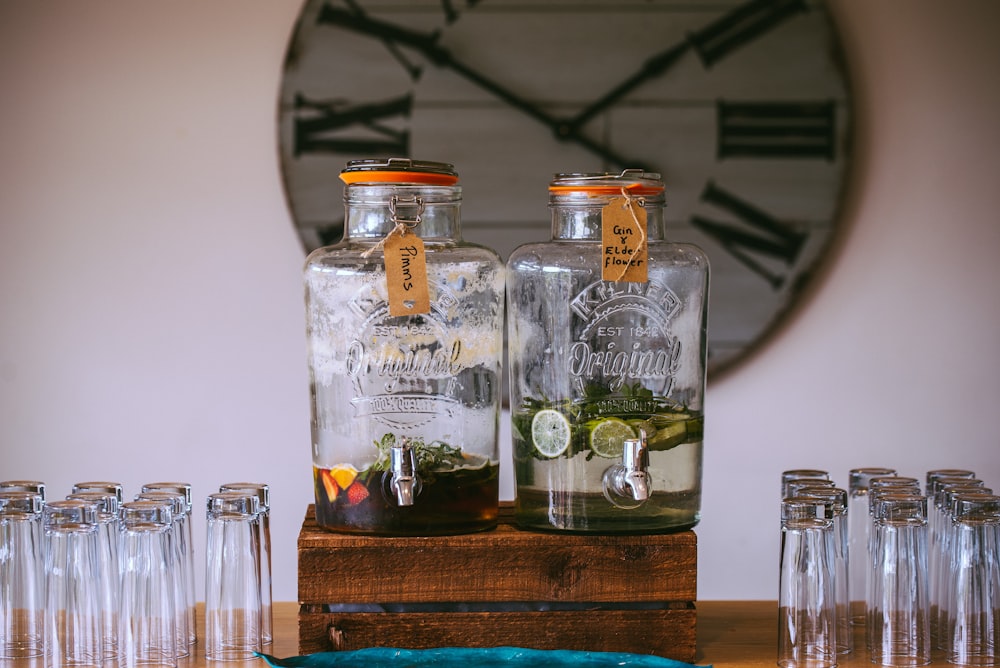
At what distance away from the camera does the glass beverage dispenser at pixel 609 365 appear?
112cm

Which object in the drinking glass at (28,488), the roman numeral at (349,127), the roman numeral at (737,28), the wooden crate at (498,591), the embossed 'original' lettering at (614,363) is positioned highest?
the roman numeral at (737,28)

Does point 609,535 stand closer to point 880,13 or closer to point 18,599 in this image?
point 18,599

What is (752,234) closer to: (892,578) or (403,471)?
(892,578)

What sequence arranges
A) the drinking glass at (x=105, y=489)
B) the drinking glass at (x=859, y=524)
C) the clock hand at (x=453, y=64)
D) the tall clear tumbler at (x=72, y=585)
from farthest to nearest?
the clock hand at (x=453, y=64) < the drinking glass at (x=859, y=524) < the drinking glass at (x=105, y=489) < the tall clear tumbler at (x=72, y=585)

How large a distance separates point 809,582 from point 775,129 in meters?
1.47

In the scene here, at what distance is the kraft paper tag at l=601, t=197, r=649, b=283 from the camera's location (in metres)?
1.12

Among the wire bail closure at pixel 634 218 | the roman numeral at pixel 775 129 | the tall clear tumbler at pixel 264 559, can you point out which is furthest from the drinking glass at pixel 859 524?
the roman numeral at pixel 775 129

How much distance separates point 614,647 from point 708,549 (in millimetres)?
1365

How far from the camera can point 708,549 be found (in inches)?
96.4

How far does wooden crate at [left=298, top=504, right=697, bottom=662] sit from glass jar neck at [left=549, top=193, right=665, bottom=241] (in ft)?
1.03

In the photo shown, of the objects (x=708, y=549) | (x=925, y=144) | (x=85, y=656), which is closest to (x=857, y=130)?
(x=925, y=144)

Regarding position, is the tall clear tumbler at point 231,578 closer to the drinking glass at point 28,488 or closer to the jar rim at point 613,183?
the drinking glass at point 28,488

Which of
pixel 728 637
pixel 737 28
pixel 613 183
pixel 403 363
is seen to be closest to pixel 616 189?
pixel 613 183

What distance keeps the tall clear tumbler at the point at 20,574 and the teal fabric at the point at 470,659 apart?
238 millimetres
